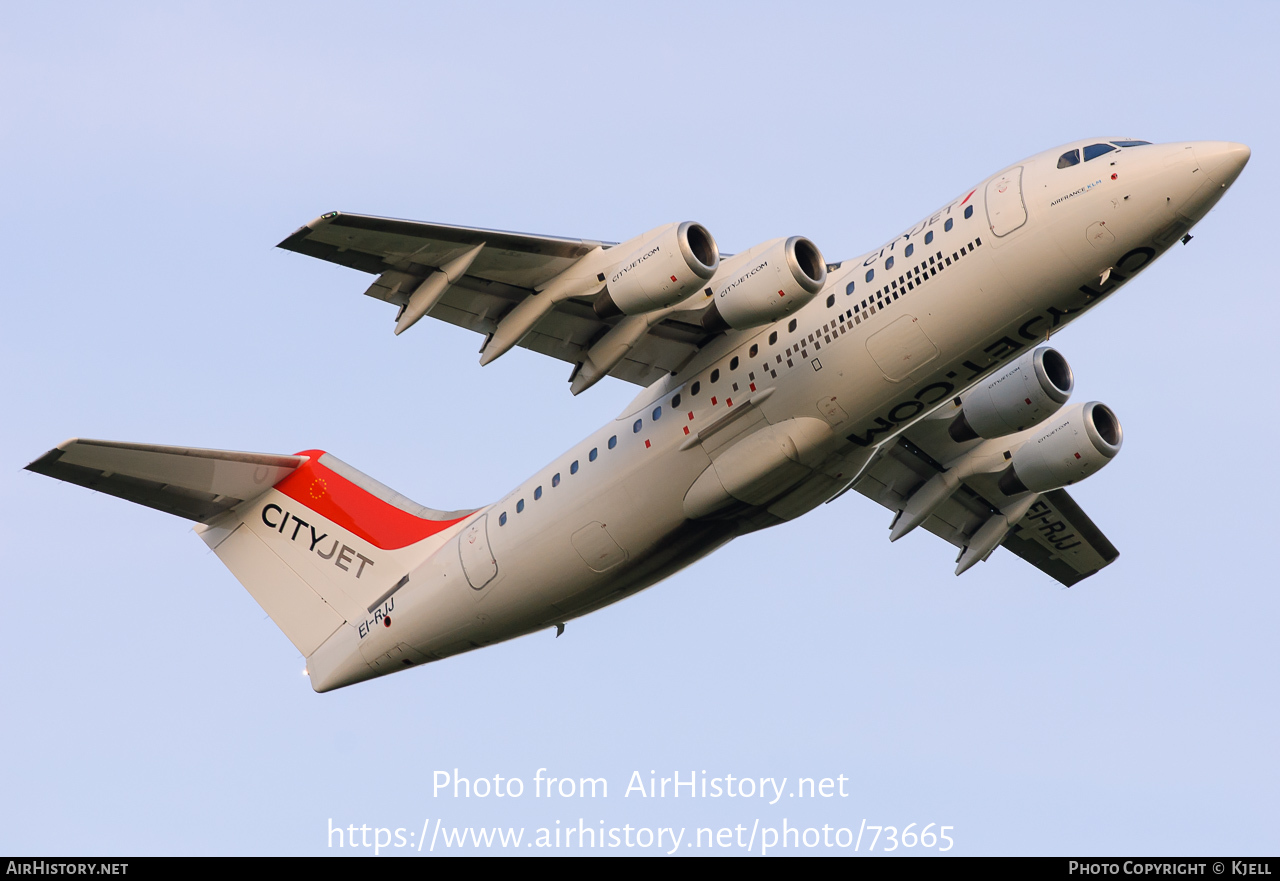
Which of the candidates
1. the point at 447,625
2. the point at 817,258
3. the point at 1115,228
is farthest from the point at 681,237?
the point at 447,625

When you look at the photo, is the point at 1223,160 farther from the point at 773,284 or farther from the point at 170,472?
the point at 170,472

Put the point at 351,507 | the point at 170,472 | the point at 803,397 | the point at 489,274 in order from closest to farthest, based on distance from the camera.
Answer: the point at 803,397 < the point at 489,274 < the point at 170,472 < the point at 351,507

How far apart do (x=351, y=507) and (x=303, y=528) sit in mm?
606

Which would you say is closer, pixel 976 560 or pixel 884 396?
pixel 884 396

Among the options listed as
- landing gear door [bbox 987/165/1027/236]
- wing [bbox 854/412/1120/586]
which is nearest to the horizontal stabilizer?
wing [bbox 854/412/1120/586]

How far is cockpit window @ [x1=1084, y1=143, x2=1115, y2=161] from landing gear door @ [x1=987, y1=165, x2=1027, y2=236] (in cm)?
59

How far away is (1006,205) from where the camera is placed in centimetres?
1403

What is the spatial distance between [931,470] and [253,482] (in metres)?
7.76

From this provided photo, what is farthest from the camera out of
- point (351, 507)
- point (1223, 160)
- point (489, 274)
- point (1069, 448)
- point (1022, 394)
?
point (351, 507)

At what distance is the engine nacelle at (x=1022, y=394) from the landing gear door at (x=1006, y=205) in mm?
2314

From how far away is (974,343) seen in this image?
14.2 meters

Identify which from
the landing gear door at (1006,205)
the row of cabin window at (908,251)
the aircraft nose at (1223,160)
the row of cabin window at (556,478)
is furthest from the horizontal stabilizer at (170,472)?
the aircraft nose at (1223,160)

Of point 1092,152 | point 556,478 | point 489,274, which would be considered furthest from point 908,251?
point 556,478

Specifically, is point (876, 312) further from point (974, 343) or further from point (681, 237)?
point (681, 237)
